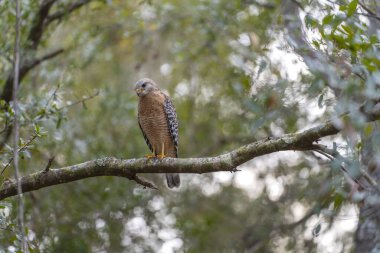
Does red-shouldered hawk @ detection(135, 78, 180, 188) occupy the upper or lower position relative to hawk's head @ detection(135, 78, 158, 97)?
lower

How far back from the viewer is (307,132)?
17.1 feet

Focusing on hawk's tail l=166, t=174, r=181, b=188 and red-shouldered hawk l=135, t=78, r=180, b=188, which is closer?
hawk's tail l=166, t=174, r=181, b=188

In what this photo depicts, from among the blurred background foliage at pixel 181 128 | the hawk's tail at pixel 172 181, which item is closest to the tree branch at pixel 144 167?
the blurred background foliage at pixel 181 128

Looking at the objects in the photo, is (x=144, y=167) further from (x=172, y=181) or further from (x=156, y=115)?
(x=156, y=115)

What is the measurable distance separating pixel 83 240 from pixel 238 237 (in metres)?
3.20

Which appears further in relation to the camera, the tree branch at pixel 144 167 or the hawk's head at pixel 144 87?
the hawk's head at pixel 144 87

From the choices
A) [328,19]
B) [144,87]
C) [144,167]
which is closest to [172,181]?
[144,87]

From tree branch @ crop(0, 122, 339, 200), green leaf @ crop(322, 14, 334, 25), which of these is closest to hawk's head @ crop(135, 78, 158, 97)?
tree branch @ crop(0, 122, 339, 200)

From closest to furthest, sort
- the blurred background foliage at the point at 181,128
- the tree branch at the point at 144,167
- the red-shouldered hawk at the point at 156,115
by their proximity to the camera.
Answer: the tree branch at the point at 144,167 → the blurred background foliage at the point at 181,128 → the red-shouldered hawk at the point at 156,115

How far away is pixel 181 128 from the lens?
1255 centimetres

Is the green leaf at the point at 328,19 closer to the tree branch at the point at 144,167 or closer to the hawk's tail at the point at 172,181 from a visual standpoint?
the tree branch at the point at 144,167

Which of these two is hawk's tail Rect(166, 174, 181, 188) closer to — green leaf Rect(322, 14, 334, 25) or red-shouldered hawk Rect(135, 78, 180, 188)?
red-shouldered hawk Rect(135, 78, 180, 188)

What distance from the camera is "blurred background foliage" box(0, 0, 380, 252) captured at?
8281mm

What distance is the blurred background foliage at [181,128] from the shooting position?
8.28 metres
